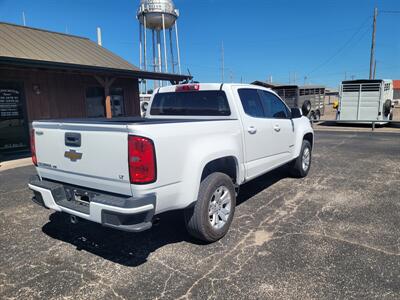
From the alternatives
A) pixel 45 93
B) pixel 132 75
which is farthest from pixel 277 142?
pixel 45 93

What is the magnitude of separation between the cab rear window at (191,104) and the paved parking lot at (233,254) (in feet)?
5.09

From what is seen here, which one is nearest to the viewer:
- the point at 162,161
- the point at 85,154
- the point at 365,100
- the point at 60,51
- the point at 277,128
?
the point at 162,161

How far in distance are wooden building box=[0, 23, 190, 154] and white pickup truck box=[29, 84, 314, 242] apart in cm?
615

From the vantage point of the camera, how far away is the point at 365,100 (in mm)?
17672

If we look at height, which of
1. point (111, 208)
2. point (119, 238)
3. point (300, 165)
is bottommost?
point (119, 238)

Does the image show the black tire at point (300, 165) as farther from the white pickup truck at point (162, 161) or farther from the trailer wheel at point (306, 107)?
the trailer wheel at point (306, 107)

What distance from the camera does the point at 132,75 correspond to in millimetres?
12469

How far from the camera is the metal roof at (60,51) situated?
10.6 metres

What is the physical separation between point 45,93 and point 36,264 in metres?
9.70

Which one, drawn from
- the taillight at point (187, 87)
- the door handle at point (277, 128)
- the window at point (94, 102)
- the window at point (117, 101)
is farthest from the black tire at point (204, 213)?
the window at point (117, 101)

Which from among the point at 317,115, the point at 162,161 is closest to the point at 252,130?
the point at 162,161

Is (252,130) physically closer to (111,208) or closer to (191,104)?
(191,104)

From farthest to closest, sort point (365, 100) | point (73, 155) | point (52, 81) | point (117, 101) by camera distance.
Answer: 1. point (365, 100)
2. point (117, 101)
3. point (52, 81)
4. point (73, 155)

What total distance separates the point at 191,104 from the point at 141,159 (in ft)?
6.92
